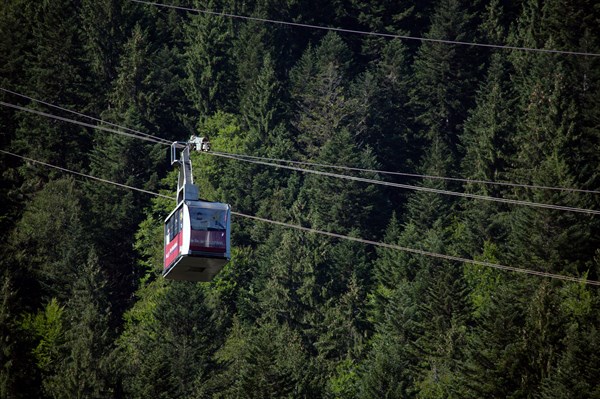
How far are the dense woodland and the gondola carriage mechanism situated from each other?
34625mm

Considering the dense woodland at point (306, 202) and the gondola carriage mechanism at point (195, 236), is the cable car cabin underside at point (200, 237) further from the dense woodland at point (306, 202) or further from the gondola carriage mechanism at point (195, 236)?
the dense woodland at point (306, 202)

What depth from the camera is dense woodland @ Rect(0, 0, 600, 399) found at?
86938 mm

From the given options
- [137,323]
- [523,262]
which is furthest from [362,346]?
[137,323]

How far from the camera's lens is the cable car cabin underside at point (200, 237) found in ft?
140

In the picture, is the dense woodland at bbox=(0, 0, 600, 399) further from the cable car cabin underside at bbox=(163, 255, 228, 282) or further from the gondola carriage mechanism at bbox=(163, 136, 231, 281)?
the gondola carriage mechanism at bbox=(163, 136, 231, 281)

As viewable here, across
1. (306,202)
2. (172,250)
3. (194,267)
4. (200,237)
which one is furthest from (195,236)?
(306,202)

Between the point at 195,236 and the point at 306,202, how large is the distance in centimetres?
7240

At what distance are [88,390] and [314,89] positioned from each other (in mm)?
48673

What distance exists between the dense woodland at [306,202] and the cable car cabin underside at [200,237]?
1379 inches

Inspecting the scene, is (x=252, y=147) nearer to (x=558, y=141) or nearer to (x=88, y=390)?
(x=558, y=141)

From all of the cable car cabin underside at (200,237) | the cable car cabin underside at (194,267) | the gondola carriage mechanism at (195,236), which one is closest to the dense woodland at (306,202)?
the cable car cabin underside at (194,267)

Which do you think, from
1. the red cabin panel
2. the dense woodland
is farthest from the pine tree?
the red cabin panel

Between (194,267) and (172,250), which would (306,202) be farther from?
(194,267)

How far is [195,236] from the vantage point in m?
42.8
